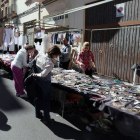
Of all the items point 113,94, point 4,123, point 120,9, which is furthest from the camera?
point 120,9

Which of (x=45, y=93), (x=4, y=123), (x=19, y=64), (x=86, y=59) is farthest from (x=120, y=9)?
(x=4, y=123)

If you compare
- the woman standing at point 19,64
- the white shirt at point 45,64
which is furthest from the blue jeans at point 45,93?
the woman standing at point 19,64

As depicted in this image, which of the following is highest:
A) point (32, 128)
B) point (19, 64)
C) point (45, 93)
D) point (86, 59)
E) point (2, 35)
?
point (2, 35)

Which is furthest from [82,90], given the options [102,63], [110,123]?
[102,63]

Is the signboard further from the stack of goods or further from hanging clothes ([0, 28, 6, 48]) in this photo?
hanging clothes ([0, 28, 6, 48])

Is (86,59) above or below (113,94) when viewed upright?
above

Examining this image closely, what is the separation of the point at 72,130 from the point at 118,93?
1.10 meters

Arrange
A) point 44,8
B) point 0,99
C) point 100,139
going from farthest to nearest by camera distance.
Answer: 1. point 44,8
2. point 0,99
3. point 100,139

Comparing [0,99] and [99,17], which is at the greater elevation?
[99,17]

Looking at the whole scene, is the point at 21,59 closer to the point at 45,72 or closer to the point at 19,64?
the point at 19,64

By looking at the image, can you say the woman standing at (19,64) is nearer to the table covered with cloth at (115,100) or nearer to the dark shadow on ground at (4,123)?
the dark shadow on ground at (4,123)

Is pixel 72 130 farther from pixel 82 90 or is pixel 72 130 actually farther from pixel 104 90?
pixel 104 90

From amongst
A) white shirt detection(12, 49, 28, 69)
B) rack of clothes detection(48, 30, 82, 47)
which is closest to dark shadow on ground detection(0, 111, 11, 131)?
white shirt detection(12, 49, 28, 69)

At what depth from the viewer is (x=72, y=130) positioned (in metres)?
3.10
